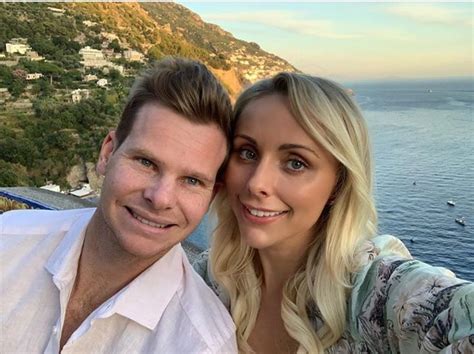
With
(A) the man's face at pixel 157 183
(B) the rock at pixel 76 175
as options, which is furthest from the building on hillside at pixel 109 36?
(A) the man's face at pixel 157 183

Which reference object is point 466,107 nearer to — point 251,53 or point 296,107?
point 251,53

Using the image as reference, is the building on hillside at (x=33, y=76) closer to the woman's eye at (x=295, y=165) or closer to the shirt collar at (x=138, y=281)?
the shirt collar at (x=138, y=281)

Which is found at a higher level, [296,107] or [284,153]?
[296,107]

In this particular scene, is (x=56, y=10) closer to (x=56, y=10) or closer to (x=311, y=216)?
(x=56, y=10)

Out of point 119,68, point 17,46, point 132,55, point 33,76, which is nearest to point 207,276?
point 33,76

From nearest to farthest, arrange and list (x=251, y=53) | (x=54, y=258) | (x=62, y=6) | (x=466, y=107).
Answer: (x=54, y=258), (x=62, y=6), (x=251, y=53), (x=466, y=107)

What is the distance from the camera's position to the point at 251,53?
82375 mm

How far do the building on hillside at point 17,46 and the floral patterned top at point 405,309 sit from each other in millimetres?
47177

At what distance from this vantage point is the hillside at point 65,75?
34.3 metres

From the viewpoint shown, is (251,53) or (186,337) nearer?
(186,337)

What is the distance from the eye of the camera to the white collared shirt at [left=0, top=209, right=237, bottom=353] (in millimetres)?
1805

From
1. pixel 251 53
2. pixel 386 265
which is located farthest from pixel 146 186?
pixel 251 53

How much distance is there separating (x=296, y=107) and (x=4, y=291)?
1.36 meters

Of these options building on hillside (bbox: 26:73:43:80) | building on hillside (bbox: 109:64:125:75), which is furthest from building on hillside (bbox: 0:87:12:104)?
building on hillside (bbox: 109:64:125:75)
